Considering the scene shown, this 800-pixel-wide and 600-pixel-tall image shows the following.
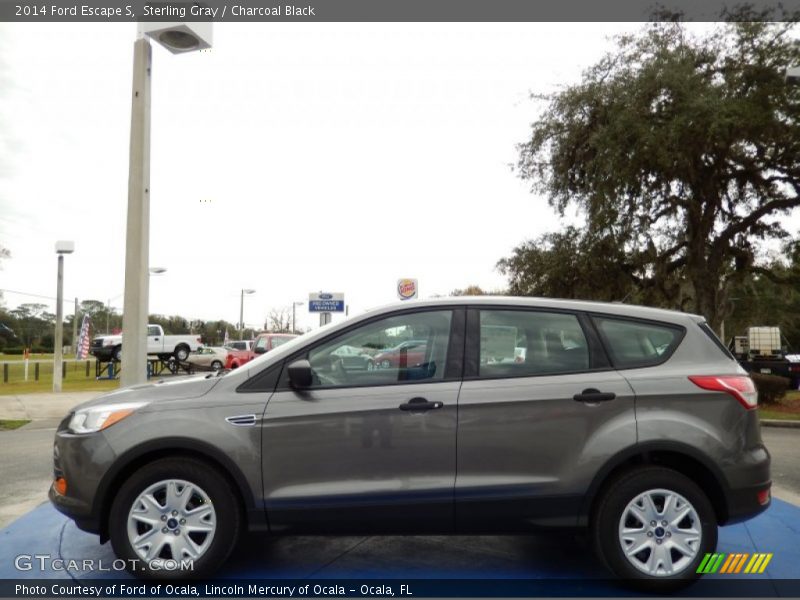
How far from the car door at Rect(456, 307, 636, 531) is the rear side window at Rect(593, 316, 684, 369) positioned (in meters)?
0.18

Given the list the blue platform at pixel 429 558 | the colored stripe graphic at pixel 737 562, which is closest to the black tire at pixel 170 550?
the blue platform at pixel 429 558

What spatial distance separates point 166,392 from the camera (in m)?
4.07

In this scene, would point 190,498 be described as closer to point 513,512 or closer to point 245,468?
point 245,468

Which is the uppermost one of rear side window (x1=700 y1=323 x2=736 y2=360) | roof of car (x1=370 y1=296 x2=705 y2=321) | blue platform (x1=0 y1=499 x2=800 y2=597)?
roof of car (x1=370 y1=296 x2=705 y2=321)

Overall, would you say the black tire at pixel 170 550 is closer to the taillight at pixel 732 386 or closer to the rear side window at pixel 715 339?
the taillight at pixel 732 386

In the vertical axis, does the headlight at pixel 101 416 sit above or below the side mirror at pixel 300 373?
below

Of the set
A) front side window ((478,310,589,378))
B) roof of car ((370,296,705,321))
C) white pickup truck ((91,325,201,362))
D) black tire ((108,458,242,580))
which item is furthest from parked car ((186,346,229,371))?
front side window ((478,310,589,378))

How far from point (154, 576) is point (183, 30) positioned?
19.3ft

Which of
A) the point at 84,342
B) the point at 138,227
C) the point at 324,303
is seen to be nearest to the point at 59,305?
the point at 324,303

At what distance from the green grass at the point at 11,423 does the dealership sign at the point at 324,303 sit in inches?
470

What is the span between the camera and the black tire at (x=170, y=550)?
12.8ft

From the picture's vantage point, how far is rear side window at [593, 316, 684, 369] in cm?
416

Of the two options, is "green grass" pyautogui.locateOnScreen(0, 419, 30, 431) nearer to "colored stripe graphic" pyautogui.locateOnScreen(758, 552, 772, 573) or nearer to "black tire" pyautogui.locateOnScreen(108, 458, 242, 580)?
"black tire" pyautogui.locateOnScreen(108, 458, 242, 580)

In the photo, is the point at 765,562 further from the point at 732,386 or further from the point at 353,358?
the point at 353,358
